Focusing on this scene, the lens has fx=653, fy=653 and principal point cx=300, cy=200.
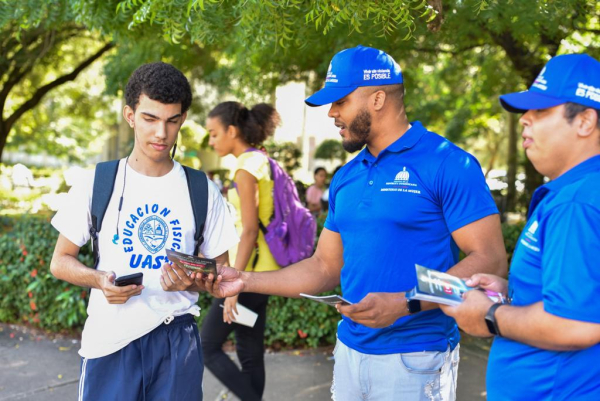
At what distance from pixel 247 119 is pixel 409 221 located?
212 centimetres

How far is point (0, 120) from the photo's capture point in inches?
518

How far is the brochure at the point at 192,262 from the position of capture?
8.09ft

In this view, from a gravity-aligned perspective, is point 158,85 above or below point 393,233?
above

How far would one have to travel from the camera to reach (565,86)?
6.16 ft

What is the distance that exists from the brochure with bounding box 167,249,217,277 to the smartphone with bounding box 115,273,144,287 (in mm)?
184

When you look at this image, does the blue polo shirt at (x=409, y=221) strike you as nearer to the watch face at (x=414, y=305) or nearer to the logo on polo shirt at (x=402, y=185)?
the logo on polo shirt at (x=402, y=185)

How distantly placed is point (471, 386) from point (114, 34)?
13.1 ft

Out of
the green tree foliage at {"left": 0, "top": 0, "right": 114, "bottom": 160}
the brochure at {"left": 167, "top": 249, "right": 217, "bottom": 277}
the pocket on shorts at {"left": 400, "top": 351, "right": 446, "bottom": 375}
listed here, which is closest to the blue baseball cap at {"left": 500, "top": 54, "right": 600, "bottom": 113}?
the pocket on shorts at {"left": 400, "top": 351, "right": 446, "bottom": 375}

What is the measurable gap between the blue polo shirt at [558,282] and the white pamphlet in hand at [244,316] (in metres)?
2.21

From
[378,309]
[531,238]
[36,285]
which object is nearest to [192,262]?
[378,309]

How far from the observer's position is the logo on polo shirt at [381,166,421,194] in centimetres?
Answer: 260

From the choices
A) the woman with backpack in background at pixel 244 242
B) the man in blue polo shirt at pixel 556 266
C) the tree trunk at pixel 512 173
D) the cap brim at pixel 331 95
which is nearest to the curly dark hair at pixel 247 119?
the woman with backpack in background at pixel 244 242

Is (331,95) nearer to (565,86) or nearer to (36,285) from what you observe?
(565,86)

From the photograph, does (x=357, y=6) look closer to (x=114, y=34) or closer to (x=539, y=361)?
(x=539, y=361)
